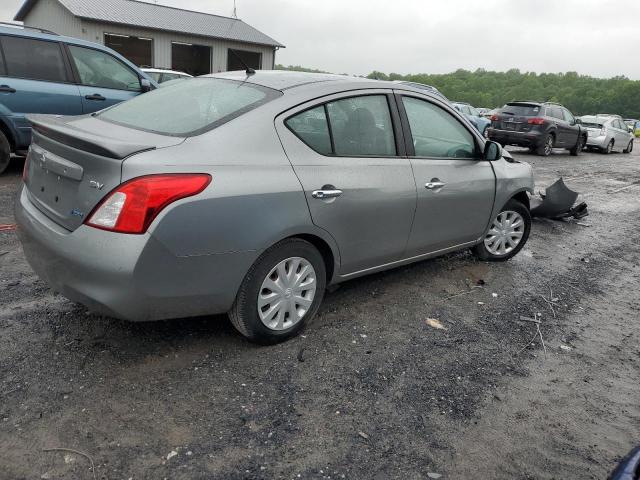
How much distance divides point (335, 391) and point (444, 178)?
198cm

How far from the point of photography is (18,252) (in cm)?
448

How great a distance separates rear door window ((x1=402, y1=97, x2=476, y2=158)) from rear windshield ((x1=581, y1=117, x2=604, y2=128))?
1932 cm

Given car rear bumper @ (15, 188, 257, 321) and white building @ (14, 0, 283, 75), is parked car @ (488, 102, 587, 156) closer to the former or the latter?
white building @ (14, 0, 283, 75)

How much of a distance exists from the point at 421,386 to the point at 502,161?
8.70ft

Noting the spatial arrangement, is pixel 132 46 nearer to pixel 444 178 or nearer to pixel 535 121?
pixel 535 121

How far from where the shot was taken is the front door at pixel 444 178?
12.9 feet

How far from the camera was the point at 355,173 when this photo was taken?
11.2ft

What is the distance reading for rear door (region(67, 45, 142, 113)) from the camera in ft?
24.0

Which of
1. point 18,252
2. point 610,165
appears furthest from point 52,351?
point 610,165

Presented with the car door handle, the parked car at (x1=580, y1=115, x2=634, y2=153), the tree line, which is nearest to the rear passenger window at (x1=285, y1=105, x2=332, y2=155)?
the car door handle

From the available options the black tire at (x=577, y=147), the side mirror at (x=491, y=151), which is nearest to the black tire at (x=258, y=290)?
the side mirror at (x=491, y=151)

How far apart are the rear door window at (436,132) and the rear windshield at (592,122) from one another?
761 inches

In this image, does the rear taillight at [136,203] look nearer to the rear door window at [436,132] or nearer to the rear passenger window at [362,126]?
the rear passenger window at [362,126]

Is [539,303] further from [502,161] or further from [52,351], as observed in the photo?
[52,351]
